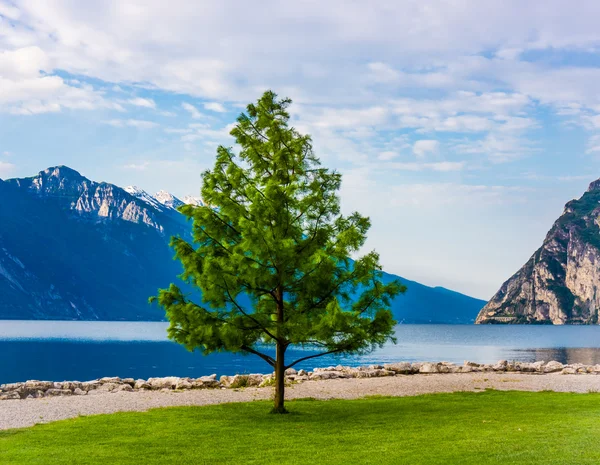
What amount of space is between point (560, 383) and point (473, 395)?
24.4ft

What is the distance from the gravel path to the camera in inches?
931

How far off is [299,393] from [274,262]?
9.80 m

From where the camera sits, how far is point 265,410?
23.2 metres

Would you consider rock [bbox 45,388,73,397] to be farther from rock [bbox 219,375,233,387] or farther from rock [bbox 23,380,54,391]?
rock [bbox 219,375,233,387]

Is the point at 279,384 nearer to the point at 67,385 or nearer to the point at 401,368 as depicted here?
the point at 67,385

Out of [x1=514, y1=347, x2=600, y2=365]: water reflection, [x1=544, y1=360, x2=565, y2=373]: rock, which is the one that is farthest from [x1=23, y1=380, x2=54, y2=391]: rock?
[x1=514, y1=347, x2=600, y2=365]: water reflection

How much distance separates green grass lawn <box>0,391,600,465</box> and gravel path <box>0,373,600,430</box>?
7.10 ft

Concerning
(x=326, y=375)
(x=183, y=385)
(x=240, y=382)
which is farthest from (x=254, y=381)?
(x=326, y=375)

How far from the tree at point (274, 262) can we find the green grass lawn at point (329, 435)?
8.18 ft

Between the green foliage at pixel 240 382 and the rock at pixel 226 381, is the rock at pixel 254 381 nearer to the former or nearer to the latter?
the green foliage at pixel 240 382

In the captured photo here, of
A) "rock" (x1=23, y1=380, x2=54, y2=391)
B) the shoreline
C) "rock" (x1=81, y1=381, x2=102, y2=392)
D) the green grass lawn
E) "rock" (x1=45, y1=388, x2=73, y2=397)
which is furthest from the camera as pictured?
"rock" (x1=81, y1=381, x2=102, y2=392)

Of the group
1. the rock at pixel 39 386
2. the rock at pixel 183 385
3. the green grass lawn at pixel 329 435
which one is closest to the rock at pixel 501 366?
the green grass lawn at pixel 329 435

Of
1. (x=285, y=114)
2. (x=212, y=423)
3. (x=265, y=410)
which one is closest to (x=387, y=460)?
(x=212, y=423)

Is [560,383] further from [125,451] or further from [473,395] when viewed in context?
[125,451]
